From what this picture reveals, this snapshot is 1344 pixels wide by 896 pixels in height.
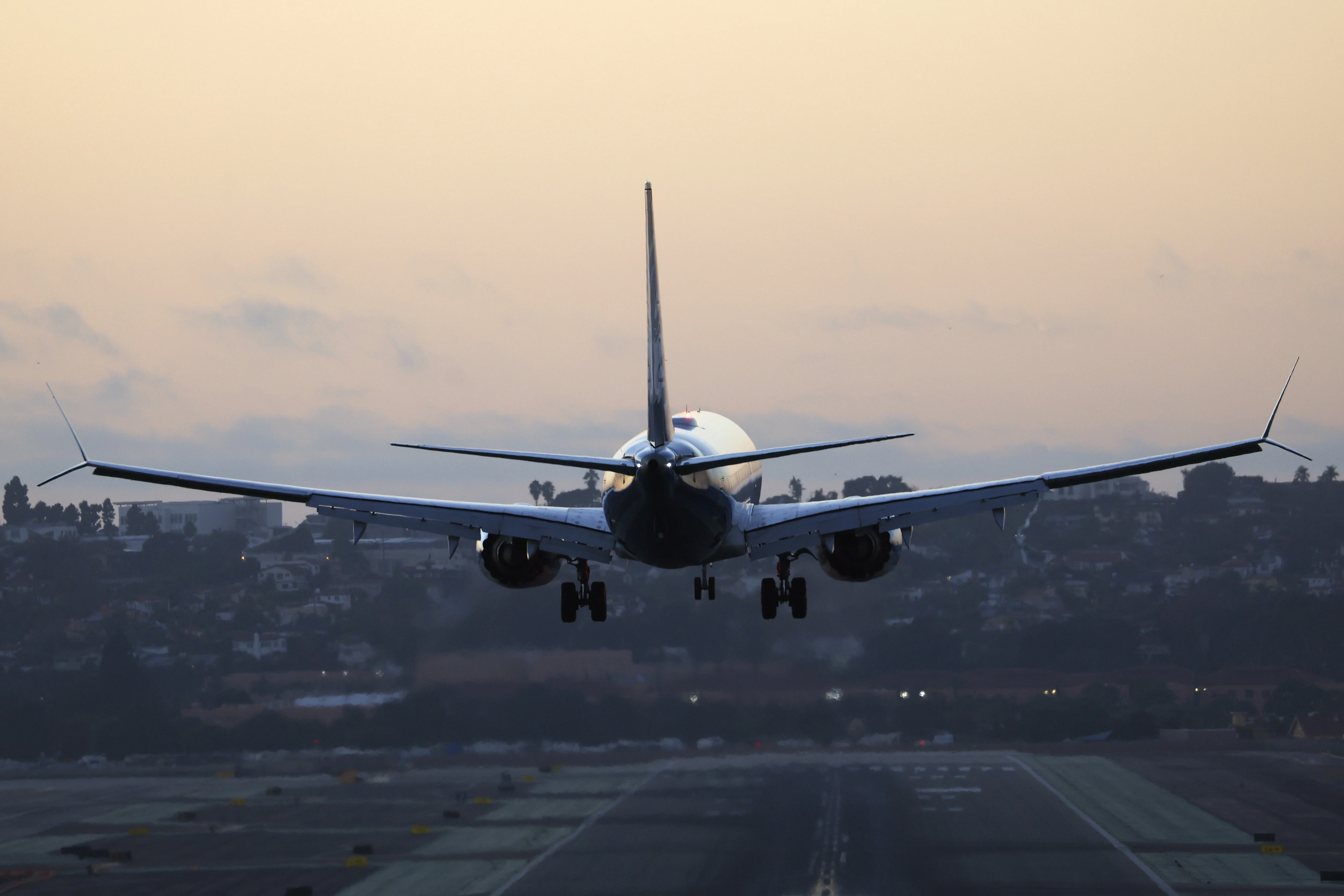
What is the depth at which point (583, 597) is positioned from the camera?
49.9 m

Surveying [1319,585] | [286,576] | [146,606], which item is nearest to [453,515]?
[286,576]

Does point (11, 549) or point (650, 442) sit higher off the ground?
point (11, 549)

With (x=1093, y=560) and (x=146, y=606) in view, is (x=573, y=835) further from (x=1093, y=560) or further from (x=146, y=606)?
(x=1093, y=560)

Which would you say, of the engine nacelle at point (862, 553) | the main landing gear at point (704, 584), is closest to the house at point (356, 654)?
the main landing gear at point (704, 584)

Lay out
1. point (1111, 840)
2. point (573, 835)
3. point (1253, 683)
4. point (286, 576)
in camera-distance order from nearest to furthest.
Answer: point (1111, 840), point (573, 835), point (1253, 683), point (286, 576)

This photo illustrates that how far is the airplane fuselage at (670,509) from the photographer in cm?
3941

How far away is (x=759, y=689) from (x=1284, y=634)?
257ft

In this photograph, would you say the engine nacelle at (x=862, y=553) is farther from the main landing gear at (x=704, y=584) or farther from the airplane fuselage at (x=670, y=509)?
the airplane fuselage at (x=670, y=509)

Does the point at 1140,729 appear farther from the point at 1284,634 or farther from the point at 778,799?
the point at 778,799

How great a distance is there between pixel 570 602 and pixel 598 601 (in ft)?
3.57

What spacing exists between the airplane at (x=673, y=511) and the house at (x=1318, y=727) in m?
139

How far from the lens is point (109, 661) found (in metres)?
156

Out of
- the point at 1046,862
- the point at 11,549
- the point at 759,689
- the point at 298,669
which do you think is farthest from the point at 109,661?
the point at 1046,862

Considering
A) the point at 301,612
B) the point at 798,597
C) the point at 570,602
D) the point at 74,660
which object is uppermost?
the point at 301,612
